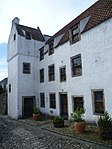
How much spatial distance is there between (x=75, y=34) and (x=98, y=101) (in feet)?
22.3

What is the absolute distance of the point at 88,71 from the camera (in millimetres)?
13461

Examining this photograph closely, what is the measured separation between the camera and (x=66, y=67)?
54.0 feet

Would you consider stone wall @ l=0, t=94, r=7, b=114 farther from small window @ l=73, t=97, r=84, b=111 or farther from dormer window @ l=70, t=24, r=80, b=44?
dormer window @ l=70, t=24, r=80, b=44

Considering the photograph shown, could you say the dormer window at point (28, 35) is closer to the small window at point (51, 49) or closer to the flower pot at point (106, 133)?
the small window at point (51, 49)

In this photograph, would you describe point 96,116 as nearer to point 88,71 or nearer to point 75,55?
point 88,71

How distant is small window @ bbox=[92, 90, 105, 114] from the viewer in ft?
39.9

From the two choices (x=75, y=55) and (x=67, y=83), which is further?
(x=67, y=83)

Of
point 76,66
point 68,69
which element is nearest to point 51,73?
point 68,69

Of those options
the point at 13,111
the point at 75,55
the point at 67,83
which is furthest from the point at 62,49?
the point at 13,111

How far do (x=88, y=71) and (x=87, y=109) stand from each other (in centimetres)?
310

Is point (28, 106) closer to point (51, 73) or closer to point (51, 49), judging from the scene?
point (51, 73)

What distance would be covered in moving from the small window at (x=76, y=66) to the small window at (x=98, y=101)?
252 cm

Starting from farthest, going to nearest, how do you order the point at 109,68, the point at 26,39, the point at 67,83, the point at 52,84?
1. the point at 26,39
2. the point at 52,84
3. the point at 67,83
4. the point at 109,68

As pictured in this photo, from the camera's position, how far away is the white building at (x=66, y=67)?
12.3 m
